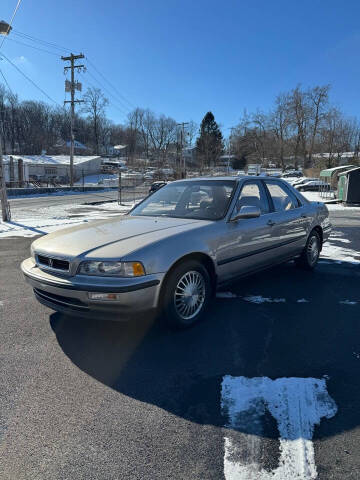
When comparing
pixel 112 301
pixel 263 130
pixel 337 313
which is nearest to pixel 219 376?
pixel 112 301

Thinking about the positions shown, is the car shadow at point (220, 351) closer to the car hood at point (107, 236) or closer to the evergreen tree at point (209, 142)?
the car hood at point (107, 236)

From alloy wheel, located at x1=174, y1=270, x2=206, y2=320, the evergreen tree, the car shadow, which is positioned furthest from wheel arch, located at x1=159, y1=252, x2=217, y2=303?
the evergreen tree

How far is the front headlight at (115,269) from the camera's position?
306 cm

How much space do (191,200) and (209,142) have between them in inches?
3150

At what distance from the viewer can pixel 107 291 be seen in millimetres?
2996

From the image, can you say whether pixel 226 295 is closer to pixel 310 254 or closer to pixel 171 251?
pixel 171 251

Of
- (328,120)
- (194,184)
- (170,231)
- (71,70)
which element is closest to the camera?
(170,231)

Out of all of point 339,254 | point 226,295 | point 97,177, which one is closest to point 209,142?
point 97,177

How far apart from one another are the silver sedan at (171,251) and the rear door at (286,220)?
0.06ft

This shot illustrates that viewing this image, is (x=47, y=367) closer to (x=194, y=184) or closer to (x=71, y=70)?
(x=194, y=184)

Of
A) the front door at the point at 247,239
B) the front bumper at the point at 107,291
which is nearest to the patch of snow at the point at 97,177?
the front door at the point at 247,239

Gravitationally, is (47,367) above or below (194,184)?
below

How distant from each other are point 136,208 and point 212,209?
3.97ft

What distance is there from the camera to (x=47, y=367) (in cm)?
296
